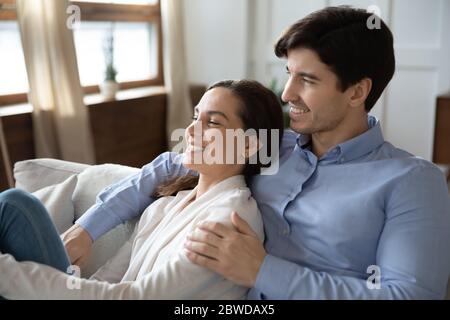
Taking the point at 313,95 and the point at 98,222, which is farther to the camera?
the point at 98,222

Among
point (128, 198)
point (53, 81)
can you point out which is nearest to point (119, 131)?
point (53, 81)

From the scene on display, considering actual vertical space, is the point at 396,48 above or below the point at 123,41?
below

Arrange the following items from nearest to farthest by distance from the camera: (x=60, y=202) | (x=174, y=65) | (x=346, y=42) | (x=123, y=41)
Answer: (x=346, y=42), (x=60, y=202), (x=123, y=41), (x=174, y=65)

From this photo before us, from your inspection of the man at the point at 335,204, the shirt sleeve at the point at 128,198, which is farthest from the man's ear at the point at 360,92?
the shirt sleeve at the point at 128,198

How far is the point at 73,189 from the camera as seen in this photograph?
1674mm

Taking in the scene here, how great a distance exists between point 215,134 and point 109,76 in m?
2.36

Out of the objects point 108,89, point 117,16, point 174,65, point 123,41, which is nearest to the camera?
point 108,89

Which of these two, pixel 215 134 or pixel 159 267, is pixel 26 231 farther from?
pixel 215 134

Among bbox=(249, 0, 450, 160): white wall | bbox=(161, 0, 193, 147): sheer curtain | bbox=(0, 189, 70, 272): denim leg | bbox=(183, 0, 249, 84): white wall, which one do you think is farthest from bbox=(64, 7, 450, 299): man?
bbox=(183, 0, 249, 84): white wall

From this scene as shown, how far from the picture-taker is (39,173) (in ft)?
6.03

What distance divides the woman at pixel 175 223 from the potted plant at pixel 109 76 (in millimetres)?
2075
